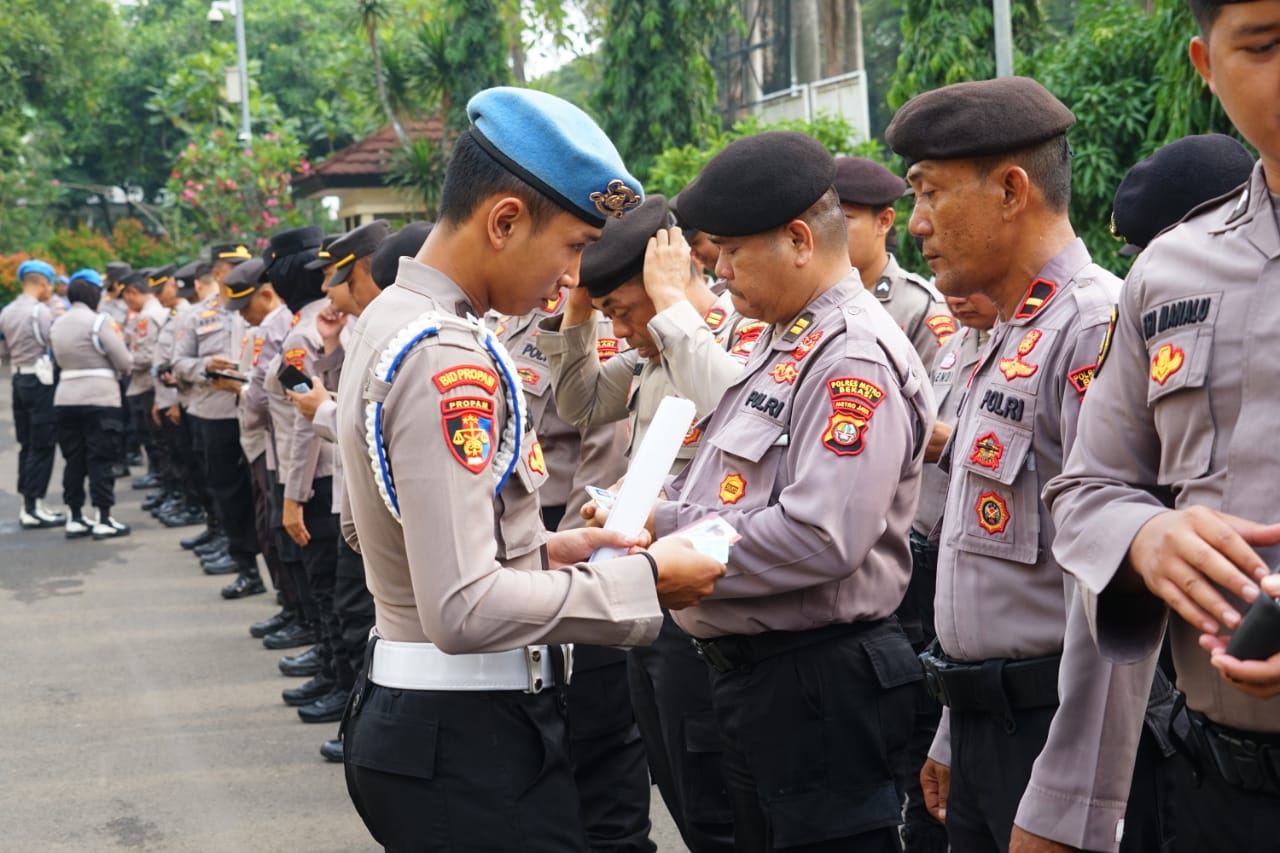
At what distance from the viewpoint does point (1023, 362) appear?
282 centimetres

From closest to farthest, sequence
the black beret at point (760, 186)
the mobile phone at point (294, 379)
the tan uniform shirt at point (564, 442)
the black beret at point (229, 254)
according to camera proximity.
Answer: the black beret at point (760, 186)
the tan uniform shirt at point (564, 442)
the mobile phone at point (294, 379)
the black beret at point (229, 254)

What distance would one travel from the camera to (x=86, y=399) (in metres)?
12.7

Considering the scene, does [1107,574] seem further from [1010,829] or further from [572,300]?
[572,300]

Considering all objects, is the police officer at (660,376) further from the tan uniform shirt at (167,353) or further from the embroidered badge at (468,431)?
the tan uniform shirt at (167,353)

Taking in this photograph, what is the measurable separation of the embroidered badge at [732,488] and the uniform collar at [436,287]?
89 cm

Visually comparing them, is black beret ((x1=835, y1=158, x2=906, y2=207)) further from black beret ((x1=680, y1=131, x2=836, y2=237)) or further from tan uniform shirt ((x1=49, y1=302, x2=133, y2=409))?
tan uniform shirt ((x1=49, y1=302, x2=133, y2=409))

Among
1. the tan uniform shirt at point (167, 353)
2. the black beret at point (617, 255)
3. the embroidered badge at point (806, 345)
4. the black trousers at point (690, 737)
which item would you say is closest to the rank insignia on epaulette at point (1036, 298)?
the embroidered badge at point (806, 345)

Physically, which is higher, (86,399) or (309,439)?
(309,439)

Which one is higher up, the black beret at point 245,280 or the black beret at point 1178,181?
the black beret at point 1178,181

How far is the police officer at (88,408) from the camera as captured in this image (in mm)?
12773

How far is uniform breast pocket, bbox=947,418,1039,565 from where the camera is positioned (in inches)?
107

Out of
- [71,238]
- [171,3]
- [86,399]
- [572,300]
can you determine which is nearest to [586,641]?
[572,300]

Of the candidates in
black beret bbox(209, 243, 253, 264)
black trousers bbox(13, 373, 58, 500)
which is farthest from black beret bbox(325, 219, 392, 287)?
black trousers bbox(13, 373, 58, 500)

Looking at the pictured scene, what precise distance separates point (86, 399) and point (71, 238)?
19.2 meters
